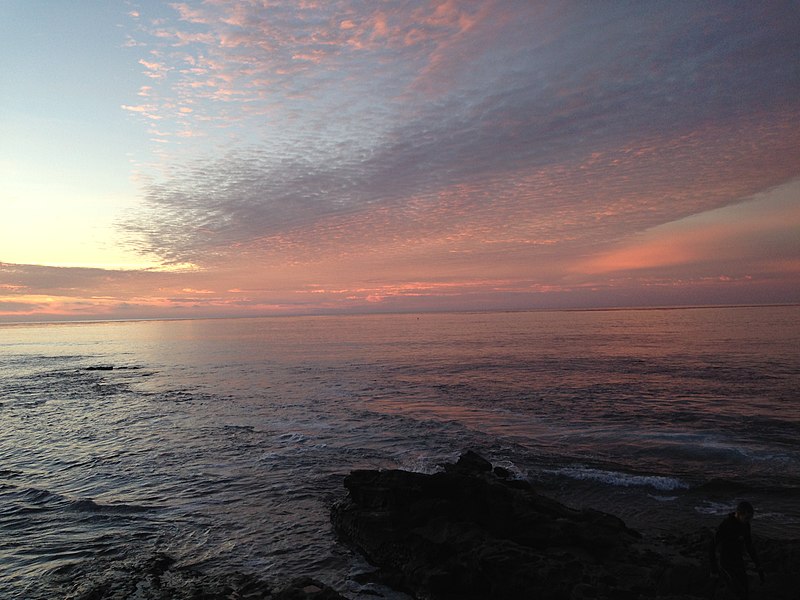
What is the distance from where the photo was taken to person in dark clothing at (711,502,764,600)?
9.59m

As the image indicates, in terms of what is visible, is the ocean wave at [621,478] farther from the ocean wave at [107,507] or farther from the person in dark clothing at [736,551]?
the ocean wave at [107,507]

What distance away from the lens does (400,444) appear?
25.8 metres

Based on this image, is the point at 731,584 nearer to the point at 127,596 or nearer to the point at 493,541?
the point at 493,541

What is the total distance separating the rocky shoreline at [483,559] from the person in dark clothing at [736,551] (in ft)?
1.57

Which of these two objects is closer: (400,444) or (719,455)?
(719,455)

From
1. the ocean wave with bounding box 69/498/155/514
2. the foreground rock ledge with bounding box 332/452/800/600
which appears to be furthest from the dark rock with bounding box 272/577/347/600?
the ocean wave with bounding box 69/498/155/514

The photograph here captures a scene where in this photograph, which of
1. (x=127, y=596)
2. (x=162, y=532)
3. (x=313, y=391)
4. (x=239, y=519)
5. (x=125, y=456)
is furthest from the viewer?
(x=313, y=391)

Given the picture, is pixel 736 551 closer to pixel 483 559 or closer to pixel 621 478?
pixel 483 559

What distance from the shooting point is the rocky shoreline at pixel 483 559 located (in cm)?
1033

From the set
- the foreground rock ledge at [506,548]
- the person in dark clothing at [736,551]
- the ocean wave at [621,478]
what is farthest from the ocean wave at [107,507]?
the person in dark clothing at [736,551]

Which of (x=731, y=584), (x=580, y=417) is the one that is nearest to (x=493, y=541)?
(x=731, y=584)

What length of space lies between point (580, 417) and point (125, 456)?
91.3 feet

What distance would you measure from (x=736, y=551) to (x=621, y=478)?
10.3m

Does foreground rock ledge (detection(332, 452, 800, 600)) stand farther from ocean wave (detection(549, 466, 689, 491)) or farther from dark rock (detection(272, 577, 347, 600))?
ocean wave (detection(549, 466, 689, 491))
